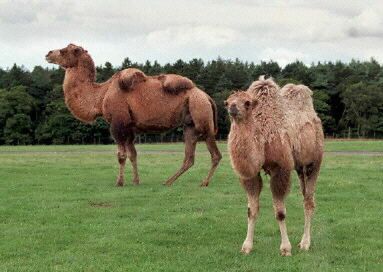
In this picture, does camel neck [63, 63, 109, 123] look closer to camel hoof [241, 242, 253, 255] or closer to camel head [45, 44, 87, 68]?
camel head [45, 44, 87, 68]

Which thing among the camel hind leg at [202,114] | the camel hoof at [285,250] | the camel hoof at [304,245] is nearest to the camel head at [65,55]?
the camel hind leg at [202,114]

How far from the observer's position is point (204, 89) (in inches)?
3098

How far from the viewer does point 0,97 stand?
249ft

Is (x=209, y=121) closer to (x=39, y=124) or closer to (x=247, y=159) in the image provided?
(x=247, y=159)

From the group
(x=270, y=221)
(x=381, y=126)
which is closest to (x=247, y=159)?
(x=270, y=221)

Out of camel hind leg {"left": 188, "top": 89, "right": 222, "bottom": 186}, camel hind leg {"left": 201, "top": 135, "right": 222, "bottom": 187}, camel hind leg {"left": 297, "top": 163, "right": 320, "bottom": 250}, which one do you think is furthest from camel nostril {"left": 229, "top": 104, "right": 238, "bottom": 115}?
camel hind leg {"left": 201, "top": 135, "right": 222, "bottom": 187}

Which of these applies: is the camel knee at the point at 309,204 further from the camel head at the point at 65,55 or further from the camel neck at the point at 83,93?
the camel head at the point at 65,55

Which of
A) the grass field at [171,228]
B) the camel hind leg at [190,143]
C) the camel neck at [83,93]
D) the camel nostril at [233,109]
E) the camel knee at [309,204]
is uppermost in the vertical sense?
the camel neck at [83,93]

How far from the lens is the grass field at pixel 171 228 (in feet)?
25.5

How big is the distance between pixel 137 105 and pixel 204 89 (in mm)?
63803

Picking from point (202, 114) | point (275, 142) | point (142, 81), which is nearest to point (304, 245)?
point (275, 142)

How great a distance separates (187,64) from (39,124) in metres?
23.5

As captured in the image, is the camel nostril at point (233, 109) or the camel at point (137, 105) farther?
the camel at point (137, 105)

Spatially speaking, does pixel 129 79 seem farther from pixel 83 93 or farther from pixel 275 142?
pixel 275 142
